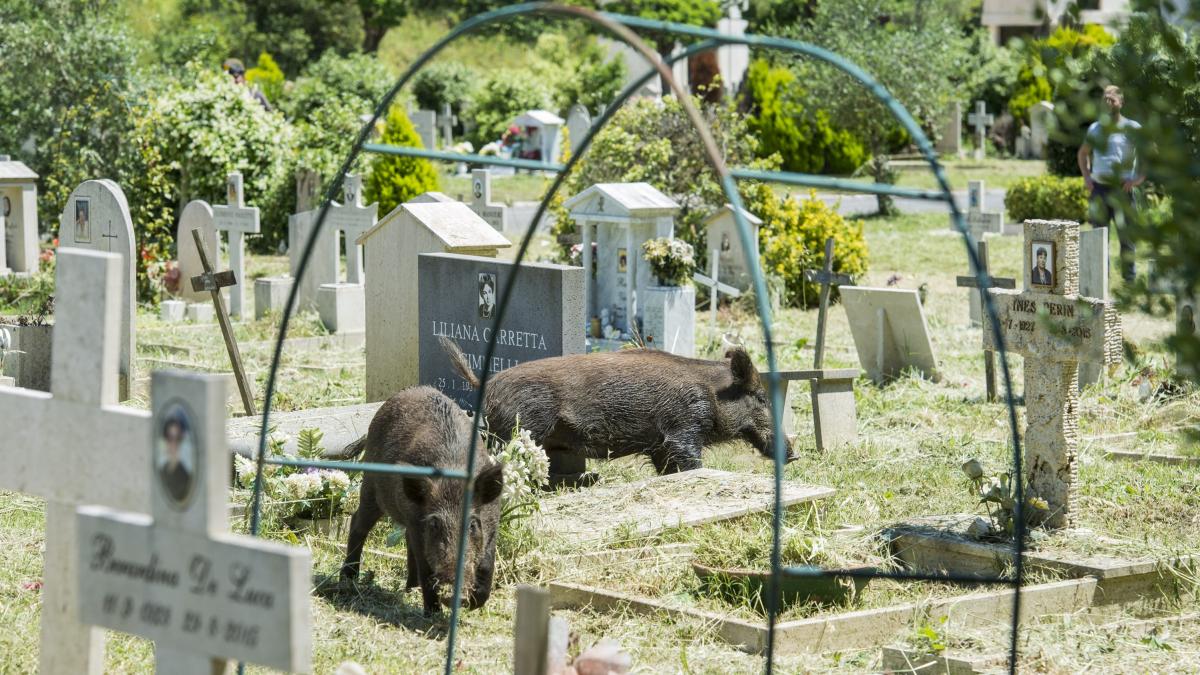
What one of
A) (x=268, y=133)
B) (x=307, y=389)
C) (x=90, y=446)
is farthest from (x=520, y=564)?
(x=268, y=133)

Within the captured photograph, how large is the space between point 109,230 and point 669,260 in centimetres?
469

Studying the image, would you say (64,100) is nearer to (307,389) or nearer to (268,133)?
(268,133)

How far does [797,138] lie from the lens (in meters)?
31.5

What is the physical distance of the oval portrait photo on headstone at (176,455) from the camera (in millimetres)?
3193

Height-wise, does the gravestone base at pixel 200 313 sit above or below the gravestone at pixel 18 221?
below

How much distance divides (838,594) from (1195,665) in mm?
1412

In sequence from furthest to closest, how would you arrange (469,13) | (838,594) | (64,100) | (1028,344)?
(469,13) < (64,100) < (1028,344) < (838,594)

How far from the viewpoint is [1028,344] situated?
711 centimetres

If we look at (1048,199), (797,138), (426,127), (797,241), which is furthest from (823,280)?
(797,138)

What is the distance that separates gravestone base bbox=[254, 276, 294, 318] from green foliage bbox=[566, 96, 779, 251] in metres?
3.58

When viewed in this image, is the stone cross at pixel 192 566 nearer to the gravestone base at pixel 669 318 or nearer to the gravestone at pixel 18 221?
the gravestone base at pixel 669 318

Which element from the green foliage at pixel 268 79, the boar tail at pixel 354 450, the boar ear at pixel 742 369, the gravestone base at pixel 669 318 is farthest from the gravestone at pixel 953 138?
the boar tail at pixel 354 450

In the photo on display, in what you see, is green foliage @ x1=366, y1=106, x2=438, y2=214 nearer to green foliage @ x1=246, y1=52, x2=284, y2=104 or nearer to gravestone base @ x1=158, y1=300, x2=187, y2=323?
gravestone base @ x1=158, y1=300, x2=187, y2=323

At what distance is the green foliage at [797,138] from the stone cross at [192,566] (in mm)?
28026
